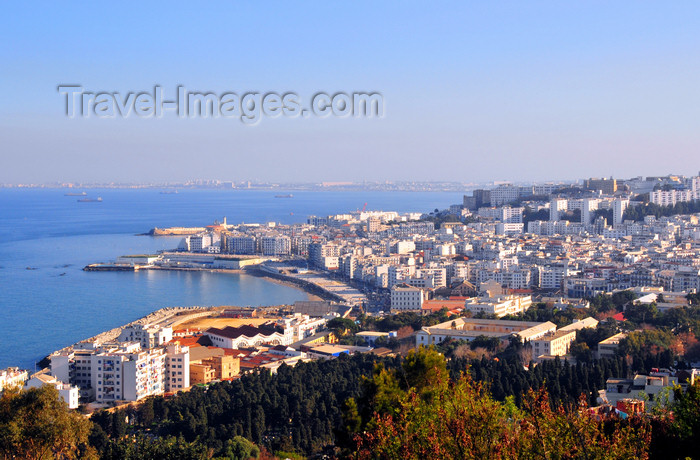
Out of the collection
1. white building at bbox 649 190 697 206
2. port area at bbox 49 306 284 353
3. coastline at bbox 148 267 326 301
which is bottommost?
coastline at bbox 148 267 326 301

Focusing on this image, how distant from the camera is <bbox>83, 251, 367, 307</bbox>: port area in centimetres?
1809

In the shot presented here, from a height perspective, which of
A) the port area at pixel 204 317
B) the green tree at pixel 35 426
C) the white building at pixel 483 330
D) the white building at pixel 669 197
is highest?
the white building at pixel 669 197

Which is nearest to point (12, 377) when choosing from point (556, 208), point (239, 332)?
point (239, 332)

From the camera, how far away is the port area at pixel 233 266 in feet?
59.4

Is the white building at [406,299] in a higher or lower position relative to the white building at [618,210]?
lower

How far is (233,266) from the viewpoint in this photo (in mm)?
20906

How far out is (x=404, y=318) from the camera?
35.9ft

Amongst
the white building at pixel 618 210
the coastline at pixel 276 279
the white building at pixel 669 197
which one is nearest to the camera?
the coastline at pixel 276 279

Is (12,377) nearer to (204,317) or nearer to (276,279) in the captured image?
(204,317)

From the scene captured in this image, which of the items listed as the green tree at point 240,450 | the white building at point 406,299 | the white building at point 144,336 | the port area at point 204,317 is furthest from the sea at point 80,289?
the green tree at point 240,450

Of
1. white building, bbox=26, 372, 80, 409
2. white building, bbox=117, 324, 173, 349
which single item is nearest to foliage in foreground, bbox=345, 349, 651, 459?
white building, bbox=26, 372, 80, 409

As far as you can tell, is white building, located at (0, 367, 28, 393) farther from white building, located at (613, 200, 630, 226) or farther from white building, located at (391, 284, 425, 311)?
white building, located at (613, 200, 630, 226)

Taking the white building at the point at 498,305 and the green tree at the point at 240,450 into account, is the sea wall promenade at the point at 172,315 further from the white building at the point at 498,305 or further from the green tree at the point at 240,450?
the green tree at the point at 240,450

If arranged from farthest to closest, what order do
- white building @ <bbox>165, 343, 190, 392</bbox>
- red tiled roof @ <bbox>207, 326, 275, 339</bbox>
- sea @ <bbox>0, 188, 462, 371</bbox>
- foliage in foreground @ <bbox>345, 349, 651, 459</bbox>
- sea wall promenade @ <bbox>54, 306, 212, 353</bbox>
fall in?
sea wall promenade @ <bbox>54, 306, 212, 353</bbox>
sea @ <bbox>0, 188, 462, 371</bbox>
red tiled roof @ <bbox>207, 326, 275, 339</bbox>
white building @ <bbox>165, 343, 190, 392</bbox>
foliage in foreground @ <bbox>345, 349, 651, 459</bbox>
